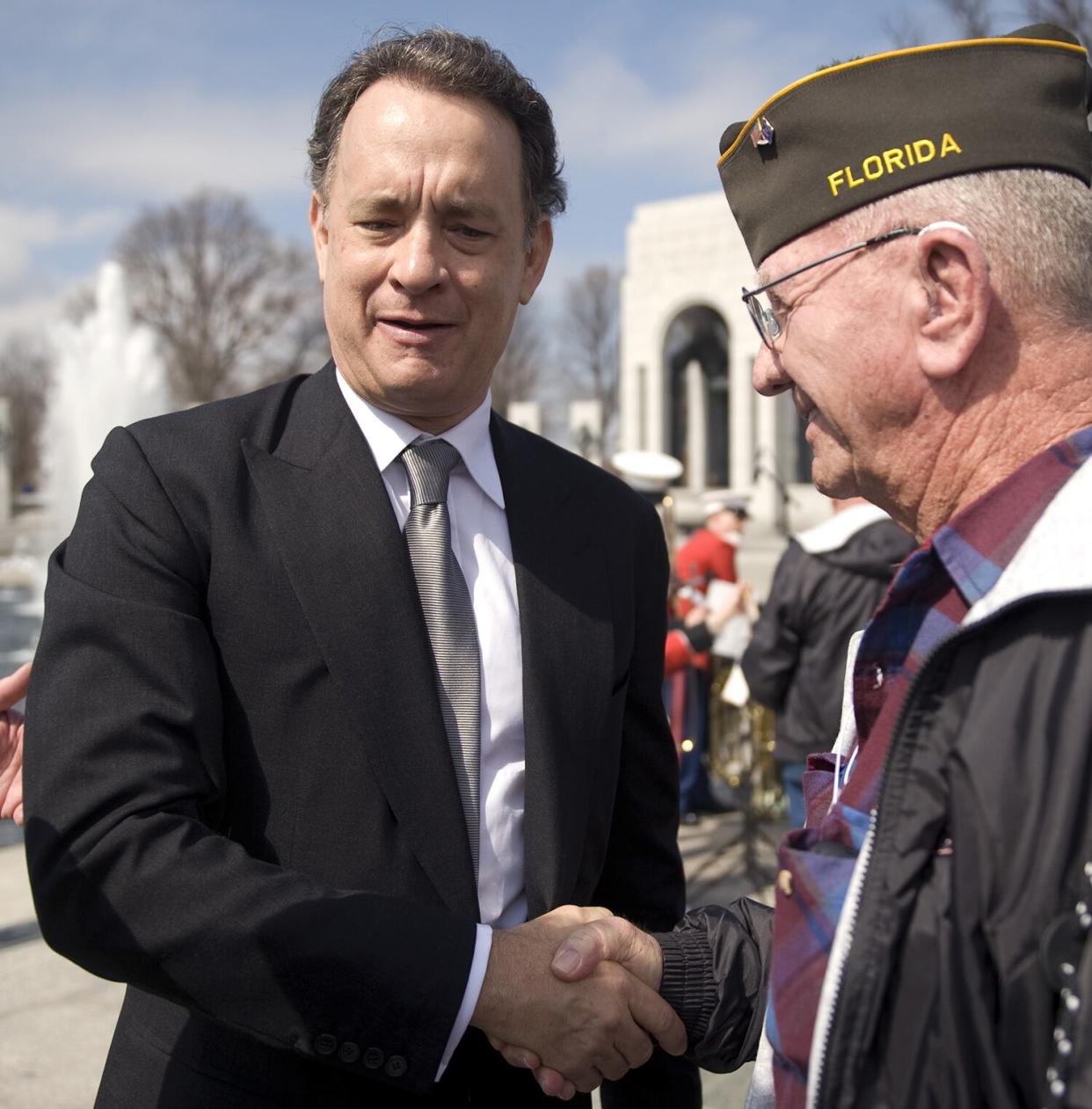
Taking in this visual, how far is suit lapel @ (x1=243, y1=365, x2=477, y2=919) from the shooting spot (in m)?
1.83

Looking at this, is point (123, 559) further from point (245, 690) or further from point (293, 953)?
point (293, 953)

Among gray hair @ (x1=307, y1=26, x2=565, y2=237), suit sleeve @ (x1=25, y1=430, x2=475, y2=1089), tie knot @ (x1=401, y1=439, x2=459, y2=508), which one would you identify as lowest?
suit sleeve @ (x1=25, y1=430, x2=475, y2=1089)

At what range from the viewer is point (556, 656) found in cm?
208

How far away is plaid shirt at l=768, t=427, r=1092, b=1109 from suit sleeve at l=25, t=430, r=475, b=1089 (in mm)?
513

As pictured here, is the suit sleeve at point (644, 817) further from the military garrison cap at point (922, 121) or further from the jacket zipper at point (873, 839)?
the jacket zipper at point (873, 839)

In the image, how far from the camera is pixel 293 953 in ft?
5.28

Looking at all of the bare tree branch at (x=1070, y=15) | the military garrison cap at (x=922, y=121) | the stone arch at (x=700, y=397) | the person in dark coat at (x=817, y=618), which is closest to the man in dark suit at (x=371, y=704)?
the military garrison cap at (x=922, y=121)

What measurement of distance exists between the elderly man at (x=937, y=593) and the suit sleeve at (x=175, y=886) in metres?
0.28

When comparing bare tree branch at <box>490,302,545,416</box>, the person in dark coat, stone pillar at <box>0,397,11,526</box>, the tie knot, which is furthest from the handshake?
bare tree branch at <box>490,302,545,416</box>

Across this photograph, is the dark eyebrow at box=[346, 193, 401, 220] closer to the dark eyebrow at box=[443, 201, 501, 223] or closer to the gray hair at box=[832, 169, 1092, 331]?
the dark eyebrow at box=[443, 201, 501, 223]

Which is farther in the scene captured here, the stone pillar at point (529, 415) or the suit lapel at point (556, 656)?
the stone pillar at point (529, 415)

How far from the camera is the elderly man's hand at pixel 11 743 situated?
2.05 metres

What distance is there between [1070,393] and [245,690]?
1238mm

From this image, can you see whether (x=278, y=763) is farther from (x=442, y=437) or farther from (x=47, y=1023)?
(x=47, y=1023)
